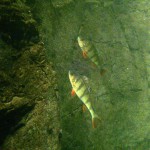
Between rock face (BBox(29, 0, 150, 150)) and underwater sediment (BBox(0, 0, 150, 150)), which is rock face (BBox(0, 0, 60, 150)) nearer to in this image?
underwater sediment (BBox(0, 0, 150, 150))

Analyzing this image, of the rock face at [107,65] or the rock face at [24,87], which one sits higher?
the rock face at [24,87]

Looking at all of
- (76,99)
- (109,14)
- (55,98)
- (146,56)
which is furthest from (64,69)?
(146,56)

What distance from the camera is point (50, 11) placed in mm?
5094

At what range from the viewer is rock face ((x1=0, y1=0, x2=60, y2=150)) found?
2980 millimetres

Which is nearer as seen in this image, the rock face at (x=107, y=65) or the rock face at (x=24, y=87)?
the rock face at (x=24, y=87)

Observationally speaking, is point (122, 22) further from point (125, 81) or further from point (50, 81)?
point (50, 81)

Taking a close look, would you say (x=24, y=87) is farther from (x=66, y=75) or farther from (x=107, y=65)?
(x=107, y=65)

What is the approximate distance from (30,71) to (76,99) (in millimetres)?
2516

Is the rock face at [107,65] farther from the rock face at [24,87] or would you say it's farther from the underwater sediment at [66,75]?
the rock face at [24,87]

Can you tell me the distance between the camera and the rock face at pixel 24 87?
2980 millimetres

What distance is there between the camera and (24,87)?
3107 millimetres

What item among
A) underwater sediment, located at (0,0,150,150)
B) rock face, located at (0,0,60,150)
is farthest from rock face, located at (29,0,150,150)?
rock face, located at (0,0,60,150)

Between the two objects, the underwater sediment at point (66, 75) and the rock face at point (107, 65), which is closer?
the underwater sediment at point (66, 75)

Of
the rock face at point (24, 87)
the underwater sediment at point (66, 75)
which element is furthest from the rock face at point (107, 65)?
the rock face at point (24, 87)
